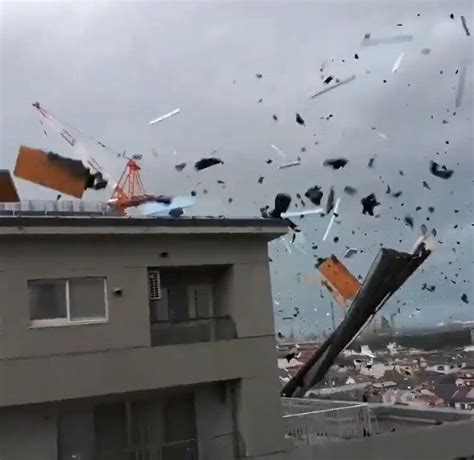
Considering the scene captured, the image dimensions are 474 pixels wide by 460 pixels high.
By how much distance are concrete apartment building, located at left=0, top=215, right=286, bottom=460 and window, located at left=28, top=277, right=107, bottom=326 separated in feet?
0.06

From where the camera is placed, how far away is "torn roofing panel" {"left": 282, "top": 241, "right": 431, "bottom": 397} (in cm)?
1678

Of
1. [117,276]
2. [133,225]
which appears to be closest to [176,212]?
[133,225]

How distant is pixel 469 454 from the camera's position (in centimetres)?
1457

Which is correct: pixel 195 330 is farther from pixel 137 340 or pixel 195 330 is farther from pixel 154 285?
pixel 137 340

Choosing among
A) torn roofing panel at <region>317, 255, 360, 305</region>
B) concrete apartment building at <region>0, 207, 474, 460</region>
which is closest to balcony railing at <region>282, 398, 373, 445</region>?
concrete apartment building at <region>0, 207, 474, 460</region>

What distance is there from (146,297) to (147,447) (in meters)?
2.67

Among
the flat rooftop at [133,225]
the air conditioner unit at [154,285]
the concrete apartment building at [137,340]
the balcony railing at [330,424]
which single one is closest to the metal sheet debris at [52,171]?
the flat rooftop at [133,225]

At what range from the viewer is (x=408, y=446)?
1386cm

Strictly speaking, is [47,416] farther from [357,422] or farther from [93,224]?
[357,422]

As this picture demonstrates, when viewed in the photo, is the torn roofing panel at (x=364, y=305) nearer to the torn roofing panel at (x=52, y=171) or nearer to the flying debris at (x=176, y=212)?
the flying debris at (x=176, y=212)

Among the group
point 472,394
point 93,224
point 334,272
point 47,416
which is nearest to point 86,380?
point 47,416

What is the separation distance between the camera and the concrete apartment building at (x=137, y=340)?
11.5 m

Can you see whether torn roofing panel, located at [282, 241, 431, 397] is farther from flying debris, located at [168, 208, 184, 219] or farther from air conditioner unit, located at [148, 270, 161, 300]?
air conditioner unit, located at [148, 270, 161, 300]

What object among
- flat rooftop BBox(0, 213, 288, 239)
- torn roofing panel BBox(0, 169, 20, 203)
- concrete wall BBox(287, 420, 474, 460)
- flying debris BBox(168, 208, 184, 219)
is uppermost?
torn roofing panel BBox(0, 169, 20, 203)
